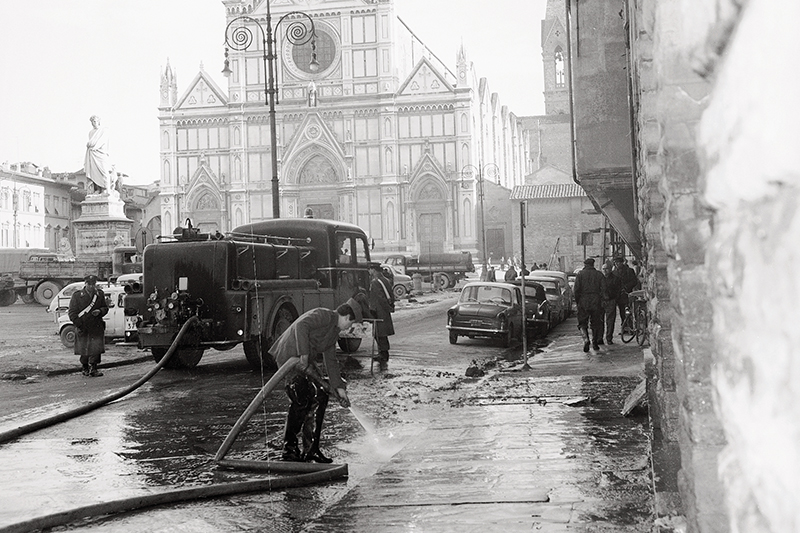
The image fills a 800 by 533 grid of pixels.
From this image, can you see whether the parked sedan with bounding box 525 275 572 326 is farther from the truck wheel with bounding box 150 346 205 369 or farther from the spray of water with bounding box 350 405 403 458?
the spray of water with bounding box 350 405 403 458

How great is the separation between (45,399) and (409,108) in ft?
157

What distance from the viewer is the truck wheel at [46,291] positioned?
35.4 meters

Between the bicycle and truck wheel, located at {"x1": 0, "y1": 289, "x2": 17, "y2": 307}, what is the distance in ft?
90.6

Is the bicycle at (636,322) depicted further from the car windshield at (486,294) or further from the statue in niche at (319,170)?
the statue in niche at (319,170)

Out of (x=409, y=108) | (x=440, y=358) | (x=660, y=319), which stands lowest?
(x=440, y=358)

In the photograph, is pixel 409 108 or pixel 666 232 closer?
pixel 666 232

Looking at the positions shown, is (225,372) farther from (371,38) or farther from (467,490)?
(371,38)

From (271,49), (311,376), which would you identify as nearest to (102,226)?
(271,49)

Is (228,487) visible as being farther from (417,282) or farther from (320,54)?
(320,54)

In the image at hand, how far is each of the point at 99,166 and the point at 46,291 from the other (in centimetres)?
585

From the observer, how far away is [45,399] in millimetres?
11500

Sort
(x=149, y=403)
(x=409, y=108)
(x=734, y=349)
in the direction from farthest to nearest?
(x=409, y=108) < (x=149, y=403) < (x=734, y=349)

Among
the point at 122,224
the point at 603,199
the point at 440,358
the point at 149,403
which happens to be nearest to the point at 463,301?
the point at 440,358

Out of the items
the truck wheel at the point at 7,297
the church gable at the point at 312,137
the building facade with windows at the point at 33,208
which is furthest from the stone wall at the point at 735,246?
the church gable at the point at 312,137
